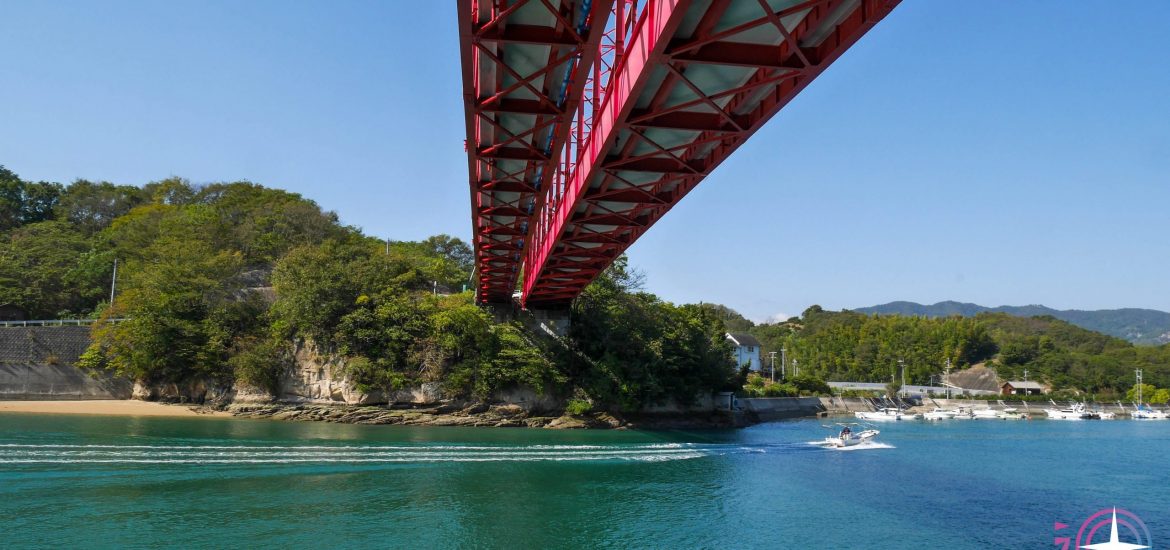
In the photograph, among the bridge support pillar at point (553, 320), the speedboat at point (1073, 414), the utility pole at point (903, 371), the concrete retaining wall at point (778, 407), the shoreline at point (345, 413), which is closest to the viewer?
the shoreline at point (345, 413)

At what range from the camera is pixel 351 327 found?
44094 millimetres

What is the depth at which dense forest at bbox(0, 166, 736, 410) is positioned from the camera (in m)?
43.8

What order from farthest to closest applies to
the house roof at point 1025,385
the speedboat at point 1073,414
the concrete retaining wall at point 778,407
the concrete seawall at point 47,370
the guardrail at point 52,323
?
the house roof at point 1025,385 → the speedboat at point 1073,414 → the concrete retaining wall at point 778,407 → the guardrail at point 52,323 → the concrete seawall at point 47,370

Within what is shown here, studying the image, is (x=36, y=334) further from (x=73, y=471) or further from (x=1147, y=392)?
(x=1147, y=392)

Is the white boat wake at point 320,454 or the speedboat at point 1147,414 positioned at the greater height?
the white boat wake at point 320,454

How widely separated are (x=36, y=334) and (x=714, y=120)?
49.2 m

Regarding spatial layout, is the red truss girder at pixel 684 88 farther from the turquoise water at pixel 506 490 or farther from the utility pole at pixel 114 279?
the utility pole at pixel 114 279

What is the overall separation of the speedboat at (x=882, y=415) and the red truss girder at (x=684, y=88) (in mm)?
53977

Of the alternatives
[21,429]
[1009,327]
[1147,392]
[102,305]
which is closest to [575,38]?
[21,429]

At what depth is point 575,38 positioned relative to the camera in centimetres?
1046

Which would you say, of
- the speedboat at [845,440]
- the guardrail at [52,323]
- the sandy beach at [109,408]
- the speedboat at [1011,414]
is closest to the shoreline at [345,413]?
the sandy beach at [109,408]

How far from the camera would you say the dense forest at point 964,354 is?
326 feet

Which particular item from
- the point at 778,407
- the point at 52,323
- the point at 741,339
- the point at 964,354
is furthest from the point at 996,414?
the point at 52,323

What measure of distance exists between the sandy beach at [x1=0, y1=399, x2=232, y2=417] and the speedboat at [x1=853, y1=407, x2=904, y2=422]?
54.1 meters
